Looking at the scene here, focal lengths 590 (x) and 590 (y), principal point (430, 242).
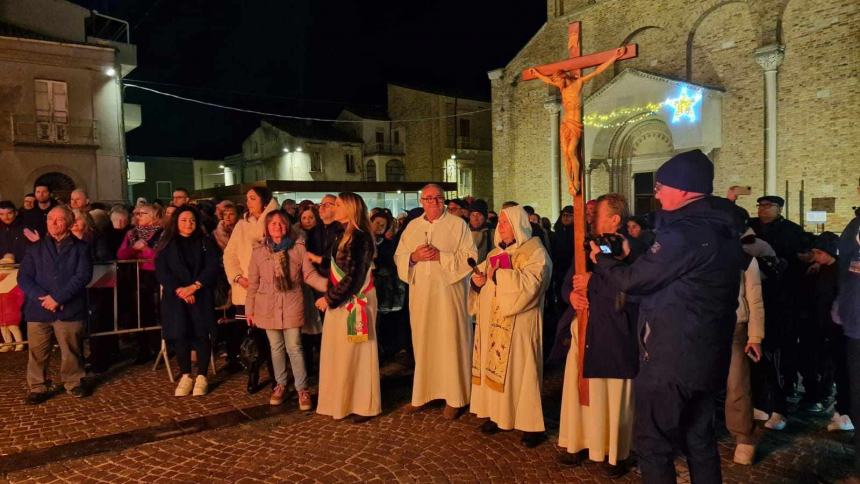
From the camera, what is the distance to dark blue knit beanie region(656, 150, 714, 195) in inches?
124

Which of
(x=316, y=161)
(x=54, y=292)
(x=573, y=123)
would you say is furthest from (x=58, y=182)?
(x=573, y=123)

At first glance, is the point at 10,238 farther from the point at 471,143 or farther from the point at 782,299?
the point at 471,143

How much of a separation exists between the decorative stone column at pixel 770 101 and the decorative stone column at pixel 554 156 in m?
7.59

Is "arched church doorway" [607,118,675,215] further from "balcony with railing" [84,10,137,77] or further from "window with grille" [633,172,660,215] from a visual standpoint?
"balcony with railing" [84,10,137,77]

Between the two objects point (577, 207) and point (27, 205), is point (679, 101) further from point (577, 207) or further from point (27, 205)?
point (27, 205)

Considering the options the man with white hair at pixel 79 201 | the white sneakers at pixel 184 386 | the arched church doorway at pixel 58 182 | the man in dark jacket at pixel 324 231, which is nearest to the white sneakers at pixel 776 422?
the man in dark jacket at pixel 324 231

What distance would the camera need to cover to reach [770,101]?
16891mm

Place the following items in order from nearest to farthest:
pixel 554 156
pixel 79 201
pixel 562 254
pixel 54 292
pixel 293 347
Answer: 1. pixel 293 347
2. pixel 54 292
3. pixel 79 201
4. pixel 562 254
5. pixel 554 156

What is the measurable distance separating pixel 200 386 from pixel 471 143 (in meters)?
34.1

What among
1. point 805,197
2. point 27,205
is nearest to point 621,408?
point 27,205

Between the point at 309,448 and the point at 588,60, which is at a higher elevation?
the point at 588,60

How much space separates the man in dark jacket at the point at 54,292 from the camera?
6.15m

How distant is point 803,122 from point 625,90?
537 cm

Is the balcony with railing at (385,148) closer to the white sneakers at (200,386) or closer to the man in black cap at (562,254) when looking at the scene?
the man in black cap at (562,254)
